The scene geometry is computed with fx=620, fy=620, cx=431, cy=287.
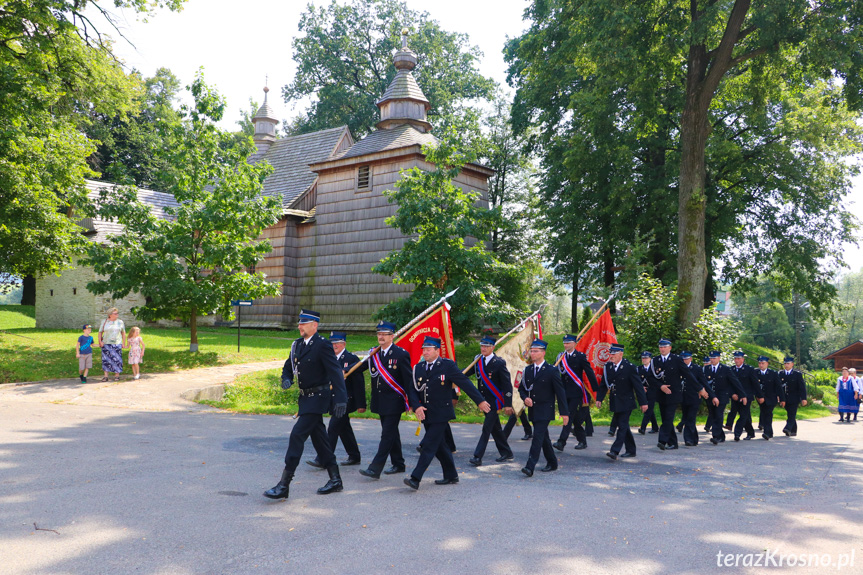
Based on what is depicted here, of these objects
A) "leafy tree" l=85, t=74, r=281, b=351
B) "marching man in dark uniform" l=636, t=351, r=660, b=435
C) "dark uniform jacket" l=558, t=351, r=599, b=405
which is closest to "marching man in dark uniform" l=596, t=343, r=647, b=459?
"dark uniform jacket" l=558, t=351, r=599, b=405

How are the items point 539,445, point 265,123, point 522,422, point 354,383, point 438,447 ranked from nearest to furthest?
point 438,447 → point 539,445 → point 354,383 → point 522,422 → point 265,123

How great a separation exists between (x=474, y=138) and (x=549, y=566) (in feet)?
74.2

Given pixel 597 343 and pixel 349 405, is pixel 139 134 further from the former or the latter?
pixel 349 405

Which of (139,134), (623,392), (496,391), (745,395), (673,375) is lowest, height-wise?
(745,395)

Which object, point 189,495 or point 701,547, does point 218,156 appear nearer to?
point 189,495

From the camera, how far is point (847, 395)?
2394cm

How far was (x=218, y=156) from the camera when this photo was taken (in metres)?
22.6

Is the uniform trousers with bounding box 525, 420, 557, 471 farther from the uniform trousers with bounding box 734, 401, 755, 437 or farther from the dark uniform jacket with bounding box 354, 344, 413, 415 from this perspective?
the uniform trousers with bounding box 734, 401, 755, 437

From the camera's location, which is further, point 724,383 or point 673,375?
point 724,383

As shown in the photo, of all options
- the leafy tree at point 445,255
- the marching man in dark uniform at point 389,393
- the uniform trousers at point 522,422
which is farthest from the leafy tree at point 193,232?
the marching man in dark uniform at point 389,393

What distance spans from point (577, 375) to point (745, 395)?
5117 millimetres

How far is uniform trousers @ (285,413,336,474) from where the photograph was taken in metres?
6.87

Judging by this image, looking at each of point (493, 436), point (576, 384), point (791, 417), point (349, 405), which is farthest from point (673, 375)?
point (349, 405)

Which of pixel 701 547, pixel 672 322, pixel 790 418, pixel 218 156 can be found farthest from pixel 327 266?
pixel 701 547
